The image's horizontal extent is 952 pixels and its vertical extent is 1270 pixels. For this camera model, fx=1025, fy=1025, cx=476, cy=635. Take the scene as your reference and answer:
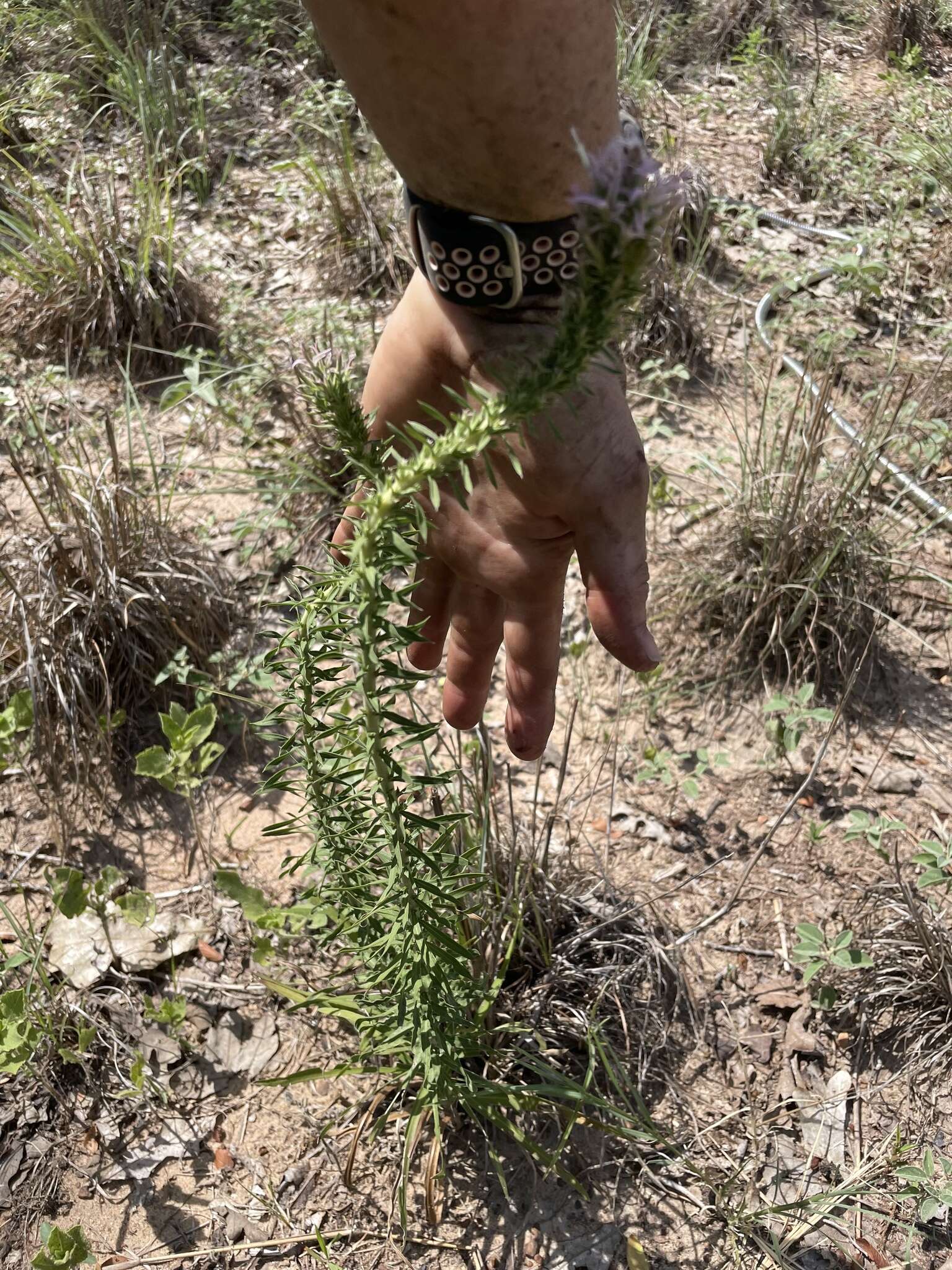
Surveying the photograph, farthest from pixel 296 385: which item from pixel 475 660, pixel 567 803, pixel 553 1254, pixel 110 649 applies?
pixel 553 1254

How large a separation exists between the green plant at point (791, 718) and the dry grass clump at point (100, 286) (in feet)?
7.59

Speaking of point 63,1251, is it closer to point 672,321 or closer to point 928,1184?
point 928,1184

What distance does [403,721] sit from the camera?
46.2 inches

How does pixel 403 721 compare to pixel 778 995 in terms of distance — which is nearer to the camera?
pixel 403 721

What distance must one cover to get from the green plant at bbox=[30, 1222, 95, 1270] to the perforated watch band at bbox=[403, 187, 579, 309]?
5.31 feet

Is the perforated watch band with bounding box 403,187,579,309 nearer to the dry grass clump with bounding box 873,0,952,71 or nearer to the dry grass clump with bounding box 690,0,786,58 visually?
the dry grass clump with bounding box 690,0,786,58

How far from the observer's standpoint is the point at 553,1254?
5.94ft

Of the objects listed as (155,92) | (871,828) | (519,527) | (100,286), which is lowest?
(871,828)

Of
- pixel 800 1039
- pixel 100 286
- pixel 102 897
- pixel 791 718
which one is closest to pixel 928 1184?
pixel 800 1039

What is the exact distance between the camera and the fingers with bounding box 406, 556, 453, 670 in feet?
5.64

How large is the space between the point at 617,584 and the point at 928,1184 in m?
1.21

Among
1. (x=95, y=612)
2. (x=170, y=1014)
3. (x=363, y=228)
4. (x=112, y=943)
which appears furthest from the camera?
(x=363, y=228)

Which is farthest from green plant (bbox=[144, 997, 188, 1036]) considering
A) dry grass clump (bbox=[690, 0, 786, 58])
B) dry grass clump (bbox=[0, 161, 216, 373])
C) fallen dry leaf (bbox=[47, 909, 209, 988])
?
dry grass clump (bbox=[690, 0, 786, 58])

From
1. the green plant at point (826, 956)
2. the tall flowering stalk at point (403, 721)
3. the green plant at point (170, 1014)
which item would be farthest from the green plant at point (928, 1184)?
the green plant at point (170, 1014)
